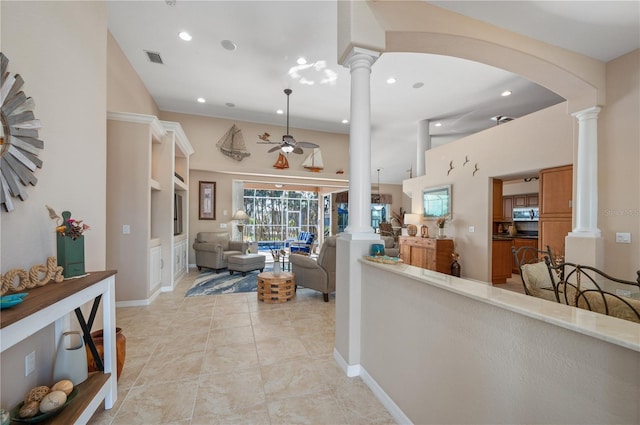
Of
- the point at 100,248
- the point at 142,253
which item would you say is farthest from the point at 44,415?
the point at 142,253

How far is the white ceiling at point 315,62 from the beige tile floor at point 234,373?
3.34 metres

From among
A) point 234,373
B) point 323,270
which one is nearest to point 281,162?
point 323,270

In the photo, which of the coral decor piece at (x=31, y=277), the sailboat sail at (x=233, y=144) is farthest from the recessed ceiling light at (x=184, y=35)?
the coral decor piece at (x=31, y=277)

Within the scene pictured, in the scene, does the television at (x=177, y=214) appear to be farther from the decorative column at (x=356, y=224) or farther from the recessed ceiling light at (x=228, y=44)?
the decorative column at (x=356, y=224)

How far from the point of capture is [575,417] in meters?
0.81

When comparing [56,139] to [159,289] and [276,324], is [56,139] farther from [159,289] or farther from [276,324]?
[159,289]

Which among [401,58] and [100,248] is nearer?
[100,248]

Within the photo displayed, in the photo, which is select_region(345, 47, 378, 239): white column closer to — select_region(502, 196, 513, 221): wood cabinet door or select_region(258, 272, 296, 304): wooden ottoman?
select_region(258, 272, 296, 304): wooden ottoman

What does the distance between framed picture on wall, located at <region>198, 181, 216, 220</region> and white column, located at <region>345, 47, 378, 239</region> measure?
5.82 metres

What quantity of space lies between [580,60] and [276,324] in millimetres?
4643

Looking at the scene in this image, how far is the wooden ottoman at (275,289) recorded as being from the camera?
3.87m

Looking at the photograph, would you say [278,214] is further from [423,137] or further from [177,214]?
[423,137]

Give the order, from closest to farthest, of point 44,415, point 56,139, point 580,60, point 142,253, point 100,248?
point 44,415, point 56,139, point 100,248, point 580,60, point 142,253

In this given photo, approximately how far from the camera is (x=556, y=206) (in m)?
4.11
